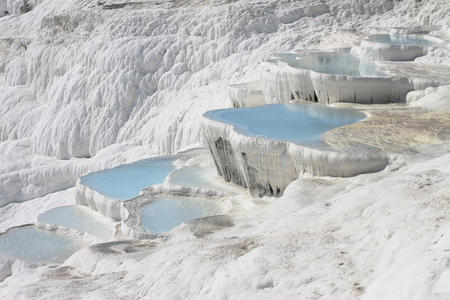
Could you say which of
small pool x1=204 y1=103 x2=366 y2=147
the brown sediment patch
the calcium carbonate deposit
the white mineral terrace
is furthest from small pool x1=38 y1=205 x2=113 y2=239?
the white mineral terrace

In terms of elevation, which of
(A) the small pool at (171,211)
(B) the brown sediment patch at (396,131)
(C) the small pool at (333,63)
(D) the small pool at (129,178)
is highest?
(C) the small pool at (333,63)

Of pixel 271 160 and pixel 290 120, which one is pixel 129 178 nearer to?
pixel 290 120

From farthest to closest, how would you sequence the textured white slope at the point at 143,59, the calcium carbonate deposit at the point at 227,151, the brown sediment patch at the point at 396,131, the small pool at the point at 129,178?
the textured white slope at the point at 143,59 → the small pool at the point at 129,178 → the brown sediment patch at the point at 396,131 → the calcium carbonate deposit at the point at 227,151

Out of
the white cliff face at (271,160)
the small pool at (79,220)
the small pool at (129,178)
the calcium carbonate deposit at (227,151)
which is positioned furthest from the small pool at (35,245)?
the white cliff face at (271,160)

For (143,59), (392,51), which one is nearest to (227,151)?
(392,51)

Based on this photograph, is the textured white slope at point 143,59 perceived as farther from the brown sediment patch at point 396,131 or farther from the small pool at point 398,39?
the brown sediment patch at point 396,131
